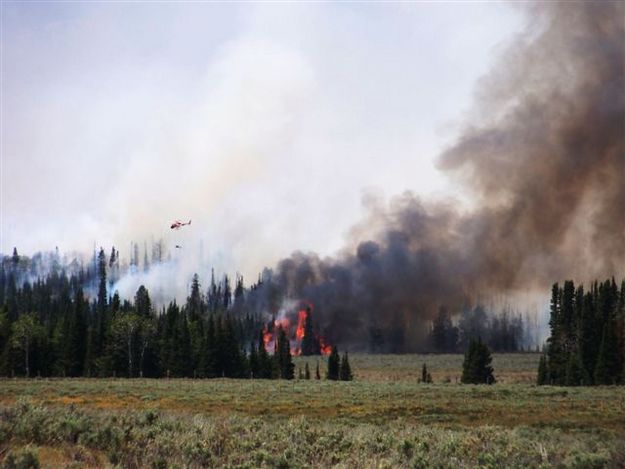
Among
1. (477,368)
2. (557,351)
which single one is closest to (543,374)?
(557,351)

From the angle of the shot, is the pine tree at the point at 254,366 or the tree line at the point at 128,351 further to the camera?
the pine tree at the point at 254,366

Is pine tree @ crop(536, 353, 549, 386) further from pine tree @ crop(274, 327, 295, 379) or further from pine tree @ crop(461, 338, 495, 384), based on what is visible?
pine tree @ crop(274, 327, 295, 379)

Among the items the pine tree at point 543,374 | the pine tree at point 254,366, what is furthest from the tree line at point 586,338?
the pine tree at point 254,366

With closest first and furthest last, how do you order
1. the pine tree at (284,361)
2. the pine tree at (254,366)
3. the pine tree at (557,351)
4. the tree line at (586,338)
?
the tree line at (586,338)
the pine tree at (557,351)
the pine tree at (254,366)
the pine tree at (284,361)

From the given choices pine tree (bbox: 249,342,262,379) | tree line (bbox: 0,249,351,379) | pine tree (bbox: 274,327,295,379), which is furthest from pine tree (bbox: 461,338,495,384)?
pine tree (bbox: 249,342,262,379)

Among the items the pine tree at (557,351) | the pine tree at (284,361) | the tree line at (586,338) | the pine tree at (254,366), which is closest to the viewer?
the tree line at (586,338)

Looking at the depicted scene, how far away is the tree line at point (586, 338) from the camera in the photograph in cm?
8312

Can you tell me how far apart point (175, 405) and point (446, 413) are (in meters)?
18.3

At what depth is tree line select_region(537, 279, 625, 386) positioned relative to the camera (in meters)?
83.1

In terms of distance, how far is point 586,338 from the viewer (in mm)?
94000

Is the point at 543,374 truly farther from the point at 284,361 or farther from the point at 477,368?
the point at 284,361

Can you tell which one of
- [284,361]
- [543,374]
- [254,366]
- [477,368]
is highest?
[477,368]

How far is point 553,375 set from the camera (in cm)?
9019

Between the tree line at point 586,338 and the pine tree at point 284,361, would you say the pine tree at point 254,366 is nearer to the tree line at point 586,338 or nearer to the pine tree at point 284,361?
the pine tree at point 284,361
